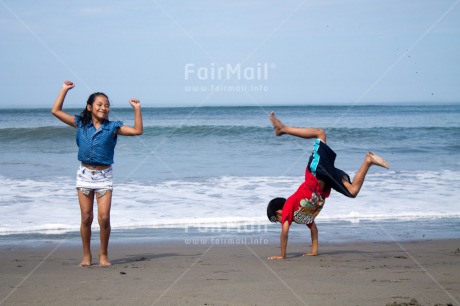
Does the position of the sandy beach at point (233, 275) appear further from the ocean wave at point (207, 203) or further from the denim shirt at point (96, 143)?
the ocean wave at point (207, 203)

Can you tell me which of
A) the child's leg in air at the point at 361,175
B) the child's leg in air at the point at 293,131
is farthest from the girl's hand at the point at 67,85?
the child's leg in air at the point at 361,175

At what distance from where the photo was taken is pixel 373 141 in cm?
2330

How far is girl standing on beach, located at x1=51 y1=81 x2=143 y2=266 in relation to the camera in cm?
570

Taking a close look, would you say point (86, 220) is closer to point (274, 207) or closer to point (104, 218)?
point (104, 218)

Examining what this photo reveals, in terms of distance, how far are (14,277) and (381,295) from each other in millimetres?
2866

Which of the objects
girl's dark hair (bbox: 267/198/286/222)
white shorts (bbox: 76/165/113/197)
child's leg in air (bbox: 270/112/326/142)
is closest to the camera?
white shorts (bbox: 76/165/113/197)

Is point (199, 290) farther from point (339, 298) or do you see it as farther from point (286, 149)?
point (286, 149)

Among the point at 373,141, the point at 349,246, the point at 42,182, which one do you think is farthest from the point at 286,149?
the point at 349,246

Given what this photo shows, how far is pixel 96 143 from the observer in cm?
569

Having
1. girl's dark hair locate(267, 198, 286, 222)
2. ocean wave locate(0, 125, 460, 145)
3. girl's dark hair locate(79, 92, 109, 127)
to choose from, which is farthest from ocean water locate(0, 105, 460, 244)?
ocean wave locate(0, 125, 460, 145)

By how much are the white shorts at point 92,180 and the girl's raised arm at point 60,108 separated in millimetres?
438

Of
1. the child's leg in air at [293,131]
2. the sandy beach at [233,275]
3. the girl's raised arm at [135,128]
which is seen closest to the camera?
the sandy beach at [233,275]

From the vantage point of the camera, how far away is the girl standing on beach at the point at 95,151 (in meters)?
5.70

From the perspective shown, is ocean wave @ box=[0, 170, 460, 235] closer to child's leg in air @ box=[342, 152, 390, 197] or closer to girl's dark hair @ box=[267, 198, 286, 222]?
girl's dark hair @ box=[267, 198, 286, 222]
